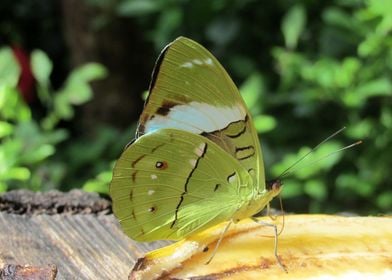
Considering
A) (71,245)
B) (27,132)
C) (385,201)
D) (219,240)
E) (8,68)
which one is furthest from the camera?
(385,201)

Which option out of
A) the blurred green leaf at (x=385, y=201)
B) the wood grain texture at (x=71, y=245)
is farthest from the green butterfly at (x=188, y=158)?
the blurred green leaf at (x=385, y=201)

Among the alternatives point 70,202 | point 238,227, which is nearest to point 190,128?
point 238,227

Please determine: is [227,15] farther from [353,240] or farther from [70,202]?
[353,240]

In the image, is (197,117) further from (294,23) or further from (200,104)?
(294,23)

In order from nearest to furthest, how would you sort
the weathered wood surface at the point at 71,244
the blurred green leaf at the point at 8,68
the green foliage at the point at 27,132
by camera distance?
the weathered wood surface at the point at 71,244
the green foliage at the point at 27,132
the blurred green leaf at the point at 8,68

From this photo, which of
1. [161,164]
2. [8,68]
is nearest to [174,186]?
[161,164]

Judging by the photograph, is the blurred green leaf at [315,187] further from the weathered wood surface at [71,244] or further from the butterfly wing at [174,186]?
the butterfly wing at [174,186]
